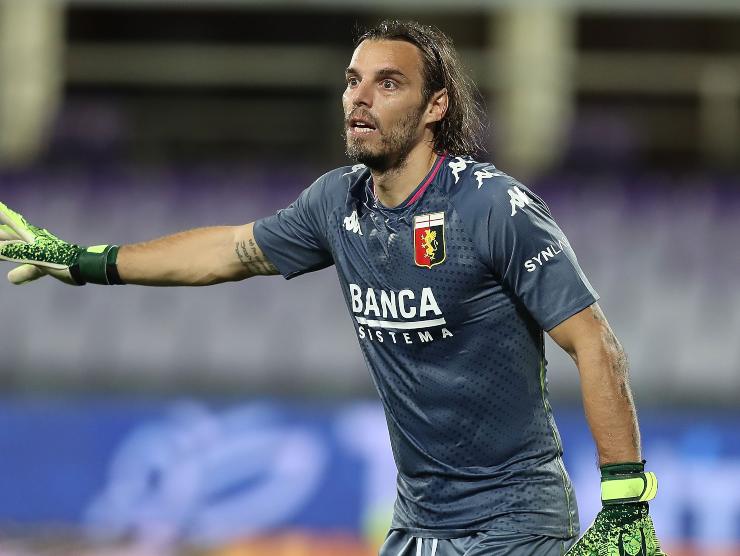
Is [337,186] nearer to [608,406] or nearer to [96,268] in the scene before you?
[96,268]

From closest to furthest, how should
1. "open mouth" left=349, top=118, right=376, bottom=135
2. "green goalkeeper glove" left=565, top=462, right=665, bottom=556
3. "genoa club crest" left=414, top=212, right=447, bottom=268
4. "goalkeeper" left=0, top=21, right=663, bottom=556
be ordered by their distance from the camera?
"green goalkeeper glove" left=565, top=462, right=665, bottom=556 < "goalkeeper" left=0, top=21, right=663, bottom=556 < "genoa club crest" left=414, top=212, right=447, bottom=268 < "open mouth" left=349, top=118, right=376, bottom=135

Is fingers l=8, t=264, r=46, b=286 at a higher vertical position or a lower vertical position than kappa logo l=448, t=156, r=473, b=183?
lower

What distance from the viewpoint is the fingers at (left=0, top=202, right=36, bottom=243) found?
12.5ft

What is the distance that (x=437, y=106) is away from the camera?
11.5 ft

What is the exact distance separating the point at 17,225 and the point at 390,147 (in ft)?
3.88

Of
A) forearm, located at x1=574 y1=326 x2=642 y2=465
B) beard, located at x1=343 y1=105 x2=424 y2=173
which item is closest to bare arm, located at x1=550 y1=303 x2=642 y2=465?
forearm, located at x1=574 y1=326 x2=642 y2=465

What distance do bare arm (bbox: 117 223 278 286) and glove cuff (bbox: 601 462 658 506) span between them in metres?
1.25

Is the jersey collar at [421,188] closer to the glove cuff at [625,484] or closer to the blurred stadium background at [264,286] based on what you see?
the glove cuff at [625,484]

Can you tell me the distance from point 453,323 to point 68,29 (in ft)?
29.6

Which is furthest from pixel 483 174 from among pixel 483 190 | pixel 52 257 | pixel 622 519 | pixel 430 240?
pixel 52 257

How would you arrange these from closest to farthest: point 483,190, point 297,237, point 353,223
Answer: point 483,190, point 353,223, point 297,237

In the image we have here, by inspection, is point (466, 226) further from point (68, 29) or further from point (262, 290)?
point (68, 29)

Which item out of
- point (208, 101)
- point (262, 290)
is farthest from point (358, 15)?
point (262, 290)

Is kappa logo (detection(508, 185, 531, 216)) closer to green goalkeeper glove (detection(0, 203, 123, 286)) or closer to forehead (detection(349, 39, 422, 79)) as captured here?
forehead (detection(349, 39, 422, 79))
